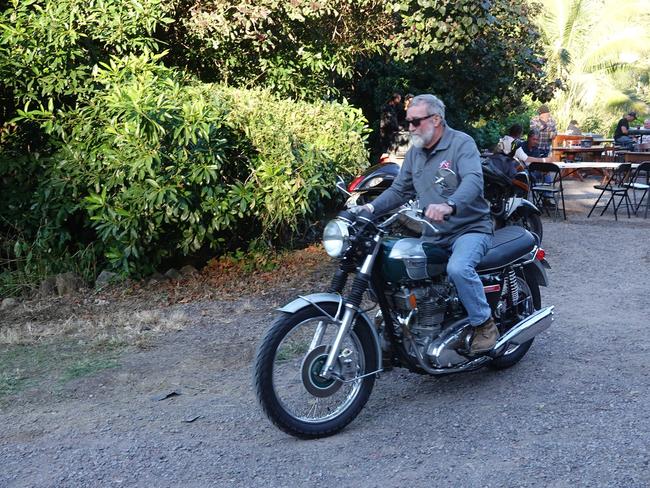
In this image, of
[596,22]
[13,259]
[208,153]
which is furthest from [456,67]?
[596,22]

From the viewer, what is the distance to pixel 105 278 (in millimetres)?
9062

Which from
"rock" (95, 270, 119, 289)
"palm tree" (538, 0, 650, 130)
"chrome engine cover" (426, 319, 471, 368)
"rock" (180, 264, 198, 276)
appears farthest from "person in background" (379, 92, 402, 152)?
"palm tree" (538, 0, 650, 130)

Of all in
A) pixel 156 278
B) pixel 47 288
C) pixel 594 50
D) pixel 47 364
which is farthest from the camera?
pixel 594 50

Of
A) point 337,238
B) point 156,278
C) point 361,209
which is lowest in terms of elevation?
point 156,278

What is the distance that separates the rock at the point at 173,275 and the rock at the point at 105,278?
0.58m

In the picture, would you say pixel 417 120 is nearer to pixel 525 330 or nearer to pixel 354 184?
pixel 525 330

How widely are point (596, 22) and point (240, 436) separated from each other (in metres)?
35.3

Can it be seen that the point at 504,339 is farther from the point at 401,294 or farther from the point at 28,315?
the point at 28,315

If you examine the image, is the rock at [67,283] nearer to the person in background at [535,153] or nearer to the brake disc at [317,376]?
the brake disc at [317,376]

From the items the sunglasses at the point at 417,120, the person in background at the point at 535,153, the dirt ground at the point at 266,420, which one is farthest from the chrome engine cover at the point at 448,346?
the person in background at the point at 535,153

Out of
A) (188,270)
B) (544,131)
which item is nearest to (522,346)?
(188,270)

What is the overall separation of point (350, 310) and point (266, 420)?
3.06ft

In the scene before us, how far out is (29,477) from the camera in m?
4.50

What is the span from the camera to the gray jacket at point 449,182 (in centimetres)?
524
